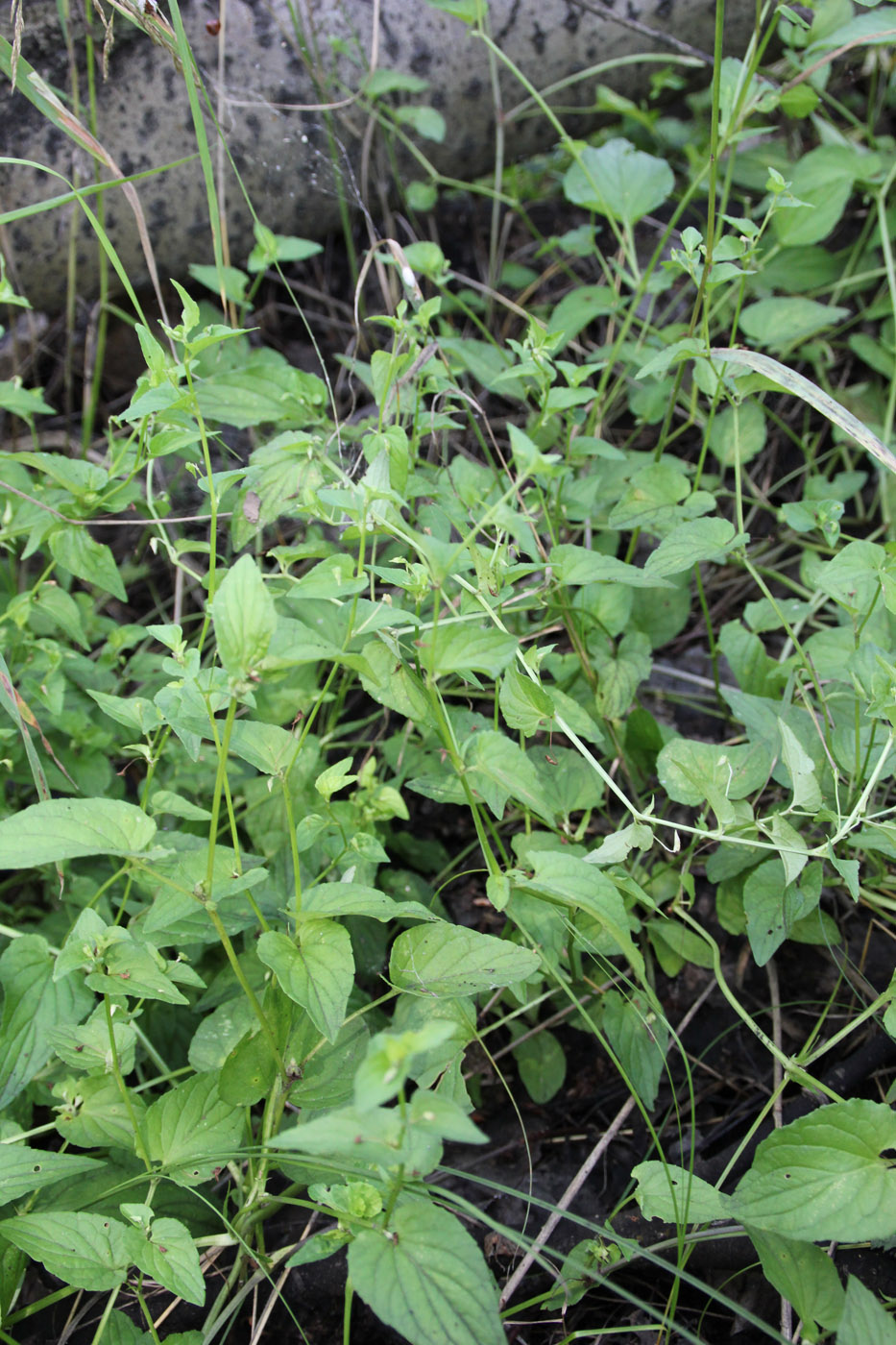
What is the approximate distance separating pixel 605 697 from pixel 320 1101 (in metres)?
0.73

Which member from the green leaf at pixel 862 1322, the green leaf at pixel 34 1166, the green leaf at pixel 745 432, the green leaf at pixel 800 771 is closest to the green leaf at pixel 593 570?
the green leaf at pixel 800 771

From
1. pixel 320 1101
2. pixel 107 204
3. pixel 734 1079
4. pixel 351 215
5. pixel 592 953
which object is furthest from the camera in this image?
pixel 351 215

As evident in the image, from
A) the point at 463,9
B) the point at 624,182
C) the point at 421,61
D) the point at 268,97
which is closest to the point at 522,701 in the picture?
the point at 624,182

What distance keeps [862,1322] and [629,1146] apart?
0.49 metres

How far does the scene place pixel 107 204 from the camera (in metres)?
2.05

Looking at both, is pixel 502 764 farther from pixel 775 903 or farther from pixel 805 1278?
pixel 805 1278

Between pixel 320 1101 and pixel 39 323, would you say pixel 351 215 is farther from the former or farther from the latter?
pixel 320 1101

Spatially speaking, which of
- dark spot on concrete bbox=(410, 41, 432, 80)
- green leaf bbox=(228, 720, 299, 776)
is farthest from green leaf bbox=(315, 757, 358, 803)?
dark spot on concrete bbox=(410, 41, 432, 80)

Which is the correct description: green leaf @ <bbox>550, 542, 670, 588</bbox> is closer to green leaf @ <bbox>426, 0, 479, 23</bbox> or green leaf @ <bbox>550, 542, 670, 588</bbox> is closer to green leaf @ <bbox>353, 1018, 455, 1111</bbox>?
green leaf @ <bbox>353, 1018, 455, 1111</bbox>

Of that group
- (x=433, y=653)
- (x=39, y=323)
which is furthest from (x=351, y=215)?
(x=433, y=653)

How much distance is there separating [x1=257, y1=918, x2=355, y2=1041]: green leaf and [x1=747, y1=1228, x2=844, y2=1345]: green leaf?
0.53 metres

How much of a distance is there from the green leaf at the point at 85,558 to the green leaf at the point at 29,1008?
1.73 ft

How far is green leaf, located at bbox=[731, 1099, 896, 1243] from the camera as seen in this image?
97 centimetres

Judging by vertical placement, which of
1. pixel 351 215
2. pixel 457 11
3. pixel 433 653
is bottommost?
pixel 433 653
